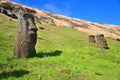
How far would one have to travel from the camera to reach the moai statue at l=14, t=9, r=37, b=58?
25.2m

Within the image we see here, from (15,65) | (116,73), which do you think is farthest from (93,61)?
(15,65)

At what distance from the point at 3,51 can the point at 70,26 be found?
1545 inches

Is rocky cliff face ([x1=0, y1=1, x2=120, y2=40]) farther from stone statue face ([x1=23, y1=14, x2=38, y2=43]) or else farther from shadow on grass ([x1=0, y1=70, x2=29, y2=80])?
shadow on grass ([x1=0, y1=70, x2=29, y2=80])

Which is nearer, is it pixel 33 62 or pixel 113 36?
pixel 33 62

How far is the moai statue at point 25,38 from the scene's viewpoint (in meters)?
25.2

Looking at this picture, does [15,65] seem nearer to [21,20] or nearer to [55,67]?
[55,67]

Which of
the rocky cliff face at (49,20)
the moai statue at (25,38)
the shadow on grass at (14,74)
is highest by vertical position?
the rocky cliff face at (49,20)

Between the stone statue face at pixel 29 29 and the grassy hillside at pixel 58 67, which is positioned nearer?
the grassy hillside at pixel 58 67

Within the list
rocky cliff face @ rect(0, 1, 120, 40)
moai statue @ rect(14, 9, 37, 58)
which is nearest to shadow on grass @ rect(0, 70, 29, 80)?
moai statue @ rect(14, 9, 37, 58)

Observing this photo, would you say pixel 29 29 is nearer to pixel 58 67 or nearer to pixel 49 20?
pixel 58 67

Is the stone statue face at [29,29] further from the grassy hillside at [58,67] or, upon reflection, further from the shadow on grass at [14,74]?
the shadow on grass at [14,74]

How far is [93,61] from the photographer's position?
2636 cm

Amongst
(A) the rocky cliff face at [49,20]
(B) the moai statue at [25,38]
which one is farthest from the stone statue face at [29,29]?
(A) the rocky cliff face at [49,20]

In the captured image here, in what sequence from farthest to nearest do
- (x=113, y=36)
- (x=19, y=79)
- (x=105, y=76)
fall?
(x=113, y=36), (x=105, y=76), (x=19, y=79)
